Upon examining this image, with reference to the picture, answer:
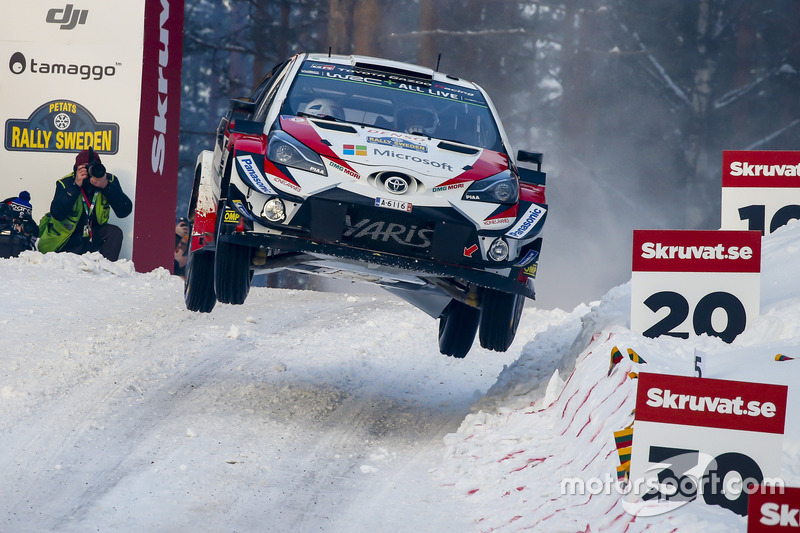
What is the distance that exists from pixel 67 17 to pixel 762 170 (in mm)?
9744

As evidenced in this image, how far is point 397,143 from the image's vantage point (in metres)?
5.28

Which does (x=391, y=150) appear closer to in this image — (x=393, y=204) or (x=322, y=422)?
(x=393, y=204)

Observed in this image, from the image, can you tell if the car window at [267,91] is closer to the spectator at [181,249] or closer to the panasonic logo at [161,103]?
the panasonic logo at [161,103]

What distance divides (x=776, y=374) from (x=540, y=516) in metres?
1.17

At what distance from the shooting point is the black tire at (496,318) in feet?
18.0

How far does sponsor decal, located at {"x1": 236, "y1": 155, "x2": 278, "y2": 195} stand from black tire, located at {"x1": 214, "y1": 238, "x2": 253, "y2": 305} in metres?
0.48

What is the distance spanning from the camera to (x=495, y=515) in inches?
157

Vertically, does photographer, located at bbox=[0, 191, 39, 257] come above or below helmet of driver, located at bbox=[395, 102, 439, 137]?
below

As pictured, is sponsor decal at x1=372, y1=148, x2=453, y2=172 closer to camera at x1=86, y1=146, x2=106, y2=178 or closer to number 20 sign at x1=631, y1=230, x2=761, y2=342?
number 20 sign at x1=631, y1=230, x2=761, y2=342

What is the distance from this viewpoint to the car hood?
16.5ft

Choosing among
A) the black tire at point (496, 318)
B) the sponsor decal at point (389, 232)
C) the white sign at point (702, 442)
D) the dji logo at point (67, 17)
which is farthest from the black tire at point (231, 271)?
the dji logo at point (67, 17)

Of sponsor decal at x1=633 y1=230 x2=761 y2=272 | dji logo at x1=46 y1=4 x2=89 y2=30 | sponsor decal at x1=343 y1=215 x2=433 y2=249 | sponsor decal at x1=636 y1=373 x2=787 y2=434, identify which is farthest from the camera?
dji logo at x1=46 y1=4 x2=89 y2=30

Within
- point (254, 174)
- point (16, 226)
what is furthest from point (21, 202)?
point (254, 174)

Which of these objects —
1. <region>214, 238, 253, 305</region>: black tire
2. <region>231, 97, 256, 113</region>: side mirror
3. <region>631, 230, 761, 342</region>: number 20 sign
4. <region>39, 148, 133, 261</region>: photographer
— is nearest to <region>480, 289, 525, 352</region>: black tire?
<region>631, 230, 761, 342</region>: number 20 sign
